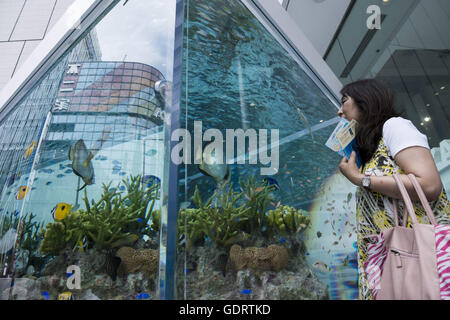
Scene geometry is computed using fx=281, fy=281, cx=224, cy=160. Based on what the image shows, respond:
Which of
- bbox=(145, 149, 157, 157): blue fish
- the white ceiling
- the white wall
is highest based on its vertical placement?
the white ceiling

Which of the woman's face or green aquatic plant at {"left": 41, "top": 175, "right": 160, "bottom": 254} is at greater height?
the woman's face

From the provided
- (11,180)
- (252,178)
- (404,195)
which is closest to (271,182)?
(252,178)

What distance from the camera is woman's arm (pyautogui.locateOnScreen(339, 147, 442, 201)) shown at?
30.1 inches

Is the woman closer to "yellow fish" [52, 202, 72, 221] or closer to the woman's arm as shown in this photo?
the woman's arm

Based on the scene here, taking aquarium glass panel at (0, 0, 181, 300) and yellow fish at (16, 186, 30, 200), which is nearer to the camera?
aquarium glass panel at (0, 0, 181, 300)

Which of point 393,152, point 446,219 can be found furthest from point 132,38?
point 446,219

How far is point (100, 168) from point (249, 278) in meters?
0.86

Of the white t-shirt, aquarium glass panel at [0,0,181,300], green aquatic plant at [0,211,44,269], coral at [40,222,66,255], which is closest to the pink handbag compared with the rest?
the white t-shirt

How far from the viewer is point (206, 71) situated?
147cm

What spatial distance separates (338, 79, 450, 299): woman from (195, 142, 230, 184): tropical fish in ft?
1.75

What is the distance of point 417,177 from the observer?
0.78 metres

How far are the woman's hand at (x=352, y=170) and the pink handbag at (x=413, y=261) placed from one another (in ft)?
0.50

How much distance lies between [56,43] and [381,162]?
1961mm

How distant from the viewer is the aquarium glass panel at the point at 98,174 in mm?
1220
